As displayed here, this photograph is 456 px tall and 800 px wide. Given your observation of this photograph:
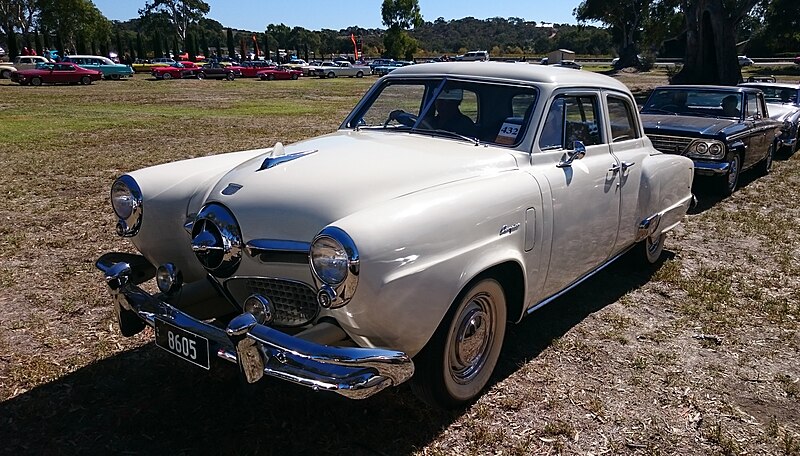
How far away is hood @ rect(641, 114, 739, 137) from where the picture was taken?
807cm

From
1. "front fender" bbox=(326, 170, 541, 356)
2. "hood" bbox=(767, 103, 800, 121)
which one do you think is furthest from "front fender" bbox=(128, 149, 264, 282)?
"hood" bbox=(767, 103, 800, 121)

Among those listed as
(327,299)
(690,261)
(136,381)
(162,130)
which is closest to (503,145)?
(327,299)

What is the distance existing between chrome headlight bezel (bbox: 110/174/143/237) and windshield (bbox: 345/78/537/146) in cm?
160

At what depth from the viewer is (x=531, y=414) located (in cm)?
322

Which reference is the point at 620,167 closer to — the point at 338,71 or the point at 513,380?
the point at 513,380

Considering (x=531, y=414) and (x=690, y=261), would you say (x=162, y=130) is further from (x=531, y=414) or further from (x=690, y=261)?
(x=531, y=414)

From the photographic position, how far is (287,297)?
9.39 ft

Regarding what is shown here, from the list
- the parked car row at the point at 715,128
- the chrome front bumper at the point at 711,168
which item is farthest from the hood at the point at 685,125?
the chrome front bumper at the point at 711,168

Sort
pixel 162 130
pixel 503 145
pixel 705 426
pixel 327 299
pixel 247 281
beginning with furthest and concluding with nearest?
pixel 162 130 → pixel 503 145 → pixel 705 426 → pixel 247 281 → pixel 327 299

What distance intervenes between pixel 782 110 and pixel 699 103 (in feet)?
12.0

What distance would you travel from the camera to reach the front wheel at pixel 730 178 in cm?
813

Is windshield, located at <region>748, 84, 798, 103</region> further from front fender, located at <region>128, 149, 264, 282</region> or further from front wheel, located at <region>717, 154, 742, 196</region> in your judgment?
front fender, located at <region>128, 149, 264, 282</region>

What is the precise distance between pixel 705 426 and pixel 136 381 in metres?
3.00

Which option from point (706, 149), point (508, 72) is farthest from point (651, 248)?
point (706, 149)
